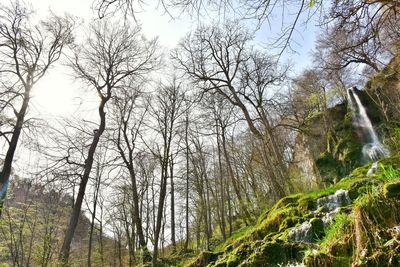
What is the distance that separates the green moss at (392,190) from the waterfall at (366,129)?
Result: 558 inches

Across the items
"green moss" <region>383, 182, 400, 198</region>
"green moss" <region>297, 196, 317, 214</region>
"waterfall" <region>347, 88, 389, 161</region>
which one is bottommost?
"green moss" <region>383, 182, 400, 198</region>

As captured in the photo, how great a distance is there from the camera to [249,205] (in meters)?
15.8

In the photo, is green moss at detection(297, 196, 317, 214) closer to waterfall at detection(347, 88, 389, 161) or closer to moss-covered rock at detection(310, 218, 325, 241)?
moss-covered rock at detection(310, 218, 325, 241)

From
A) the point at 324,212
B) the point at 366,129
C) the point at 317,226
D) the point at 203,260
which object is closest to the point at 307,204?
the point at 324,212

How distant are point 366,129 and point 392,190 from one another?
60.3 ft

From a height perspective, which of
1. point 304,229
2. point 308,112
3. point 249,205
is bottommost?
point 304,229

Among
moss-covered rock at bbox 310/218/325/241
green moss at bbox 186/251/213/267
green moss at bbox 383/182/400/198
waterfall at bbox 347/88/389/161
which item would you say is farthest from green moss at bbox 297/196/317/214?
waterfall at bbox 347/88/389/161

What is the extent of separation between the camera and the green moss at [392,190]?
10.3 ft

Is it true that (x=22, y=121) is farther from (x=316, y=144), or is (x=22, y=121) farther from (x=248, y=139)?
(x=316, y=144)

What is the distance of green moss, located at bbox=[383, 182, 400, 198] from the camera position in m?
3.14

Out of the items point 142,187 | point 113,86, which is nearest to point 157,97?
point 113,86

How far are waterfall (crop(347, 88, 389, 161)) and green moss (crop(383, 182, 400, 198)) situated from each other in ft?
46.5

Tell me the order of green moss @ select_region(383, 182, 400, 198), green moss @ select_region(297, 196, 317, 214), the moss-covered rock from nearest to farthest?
green moss @ select_region(383, 182, 400, 198) → the moss-covered rock → green moss @ select_region(297, 196, 317, 214)

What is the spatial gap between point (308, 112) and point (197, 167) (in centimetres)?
1095
